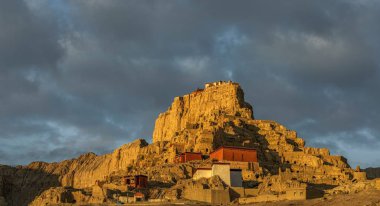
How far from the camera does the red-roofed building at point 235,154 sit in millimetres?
92938

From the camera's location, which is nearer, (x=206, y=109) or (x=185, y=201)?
(x=185, y=201)

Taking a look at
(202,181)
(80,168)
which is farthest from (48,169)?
(202,181)

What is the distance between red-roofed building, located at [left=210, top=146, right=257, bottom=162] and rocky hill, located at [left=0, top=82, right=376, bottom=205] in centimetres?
219

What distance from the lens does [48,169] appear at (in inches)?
6644

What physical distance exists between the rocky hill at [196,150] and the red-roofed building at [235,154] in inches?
86.2

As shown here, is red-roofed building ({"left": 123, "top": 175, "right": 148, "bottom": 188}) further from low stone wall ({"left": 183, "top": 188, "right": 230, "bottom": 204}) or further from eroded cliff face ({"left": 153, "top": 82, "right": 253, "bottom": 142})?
eroded cliff face ({"left": 153, "top": 82, "right": 253, "bottom": 142})

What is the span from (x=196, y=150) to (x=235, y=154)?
28.3 ft

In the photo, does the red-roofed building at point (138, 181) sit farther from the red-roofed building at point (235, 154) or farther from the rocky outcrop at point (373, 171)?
the rocky outcrop at point (373, 171)

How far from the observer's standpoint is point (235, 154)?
3713 inches

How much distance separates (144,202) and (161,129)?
226 ft

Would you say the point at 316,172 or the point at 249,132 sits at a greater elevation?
the point at 249,132

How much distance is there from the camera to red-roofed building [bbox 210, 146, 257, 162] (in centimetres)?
9294

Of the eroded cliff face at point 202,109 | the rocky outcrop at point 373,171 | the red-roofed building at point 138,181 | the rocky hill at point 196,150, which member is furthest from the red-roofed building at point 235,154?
the rocky outcrop at point 373,171

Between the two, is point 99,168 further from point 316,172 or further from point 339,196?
point 339,196
